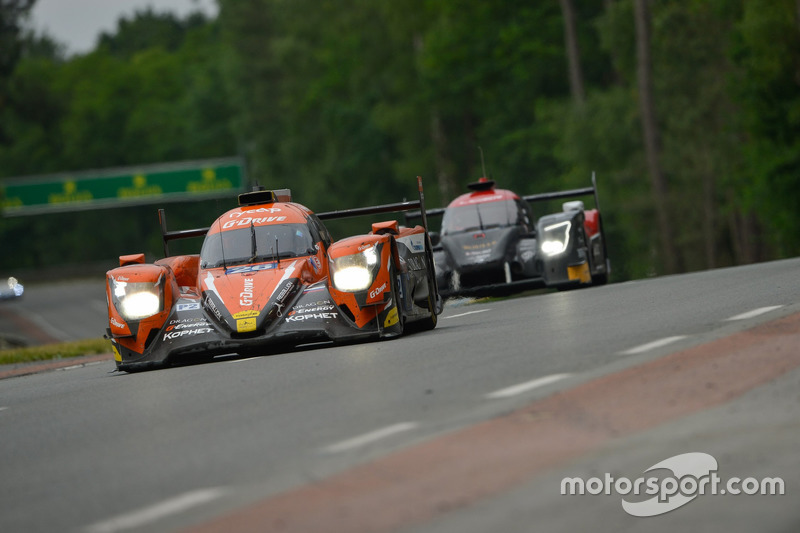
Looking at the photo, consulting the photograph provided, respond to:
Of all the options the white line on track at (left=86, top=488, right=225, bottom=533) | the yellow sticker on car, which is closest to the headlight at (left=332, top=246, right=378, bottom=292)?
the white line on track at (left=86, top=488, right=225, bottom=533)

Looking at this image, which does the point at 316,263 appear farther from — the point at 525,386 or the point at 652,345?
the point at 525,386

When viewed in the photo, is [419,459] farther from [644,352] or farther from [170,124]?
[170,124]

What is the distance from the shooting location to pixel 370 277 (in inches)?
517

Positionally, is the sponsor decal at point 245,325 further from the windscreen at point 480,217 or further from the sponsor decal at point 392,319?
the windscreen at point 480,217

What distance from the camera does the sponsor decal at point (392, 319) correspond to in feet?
43.4

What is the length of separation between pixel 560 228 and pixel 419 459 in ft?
47.1

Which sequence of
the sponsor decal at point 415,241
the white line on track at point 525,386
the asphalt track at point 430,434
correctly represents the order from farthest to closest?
the sponsor decal at point 415,241, the white line on track at point 525,386, the asphalt track at point 430,434

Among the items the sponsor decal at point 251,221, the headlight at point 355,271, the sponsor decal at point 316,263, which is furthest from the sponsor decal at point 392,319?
the sponsor decal at point 251,221

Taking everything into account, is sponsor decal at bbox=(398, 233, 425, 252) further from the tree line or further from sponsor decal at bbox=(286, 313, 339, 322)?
the tree line

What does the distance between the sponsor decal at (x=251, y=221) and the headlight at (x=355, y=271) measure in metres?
1.49

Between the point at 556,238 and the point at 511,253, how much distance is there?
0.69 meters

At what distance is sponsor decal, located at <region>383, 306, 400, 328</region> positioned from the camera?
13.2m

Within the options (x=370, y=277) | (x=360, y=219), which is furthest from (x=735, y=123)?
(x=370, y=277)

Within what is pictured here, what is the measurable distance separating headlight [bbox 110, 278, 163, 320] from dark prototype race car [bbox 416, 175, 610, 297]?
7.80m
